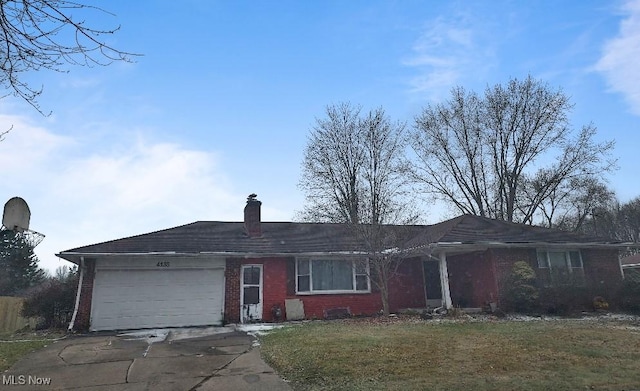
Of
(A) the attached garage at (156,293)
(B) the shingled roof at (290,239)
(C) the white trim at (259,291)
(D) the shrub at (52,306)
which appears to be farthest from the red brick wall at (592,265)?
(D) the shrub at (52,306)

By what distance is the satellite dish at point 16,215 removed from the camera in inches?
484

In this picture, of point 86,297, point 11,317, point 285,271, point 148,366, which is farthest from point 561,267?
point 11,317

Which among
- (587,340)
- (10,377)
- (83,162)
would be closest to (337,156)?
(83,162)

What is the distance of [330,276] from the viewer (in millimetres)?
17000

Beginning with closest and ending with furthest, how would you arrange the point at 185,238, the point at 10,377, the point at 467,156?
1. the point at 10,377
2. the point at 185,238
3. the point at 467,156

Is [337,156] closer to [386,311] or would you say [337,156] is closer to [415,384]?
[386,311]

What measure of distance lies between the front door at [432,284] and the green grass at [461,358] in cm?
693

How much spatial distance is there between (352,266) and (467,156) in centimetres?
1821

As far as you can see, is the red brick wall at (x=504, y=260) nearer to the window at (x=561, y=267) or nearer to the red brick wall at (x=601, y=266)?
the window at (x=561, y=267)

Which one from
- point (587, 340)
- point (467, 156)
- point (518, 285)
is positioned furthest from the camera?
point (467, 156)

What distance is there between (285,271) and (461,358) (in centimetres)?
1011

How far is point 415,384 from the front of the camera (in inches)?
221

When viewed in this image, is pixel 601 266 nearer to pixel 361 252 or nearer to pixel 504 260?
pixel 504 260

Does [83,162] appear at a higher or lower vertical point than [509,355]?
higher
